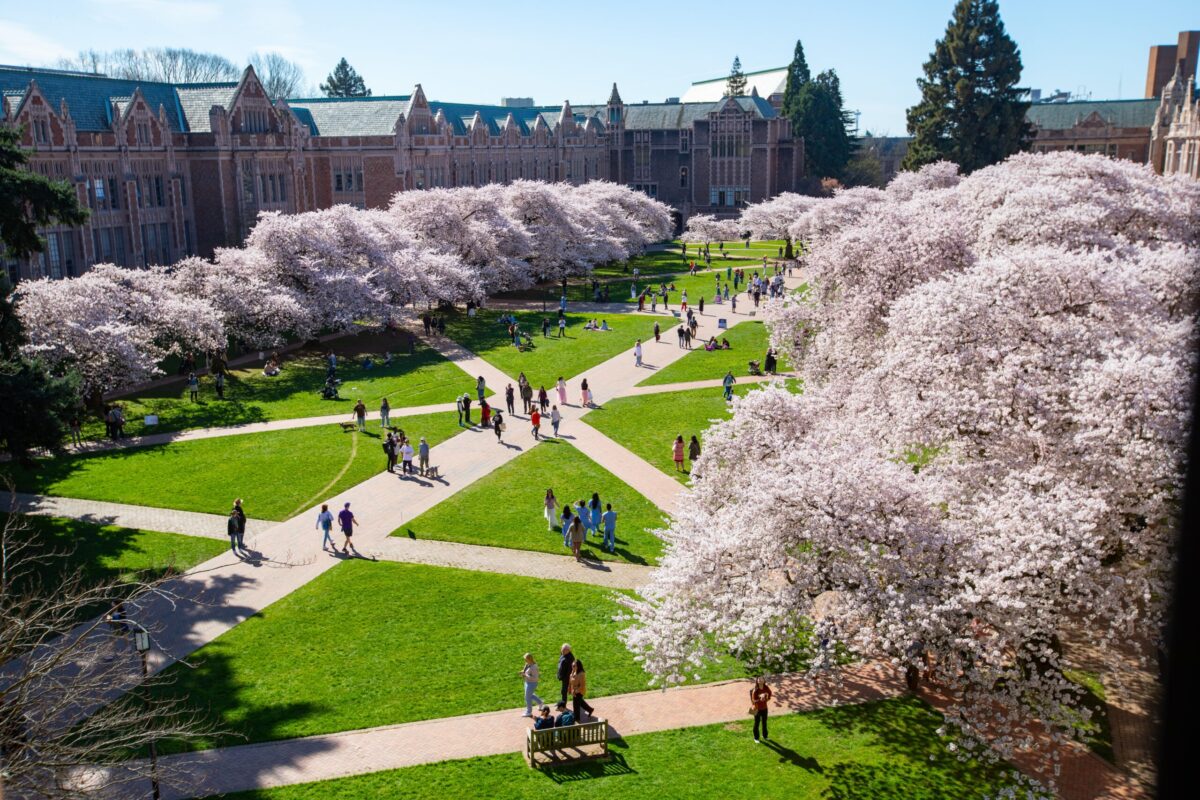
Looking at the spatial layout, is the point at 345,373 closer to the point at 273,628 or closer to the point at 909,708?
the point at 273,628

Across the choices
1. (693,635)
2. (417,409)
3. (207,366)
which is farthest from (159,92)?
(693,635)

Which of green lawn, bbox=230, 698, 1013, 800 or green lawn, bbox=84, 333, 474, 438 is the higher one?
green lawn, bbox=84, 333, 474, 438

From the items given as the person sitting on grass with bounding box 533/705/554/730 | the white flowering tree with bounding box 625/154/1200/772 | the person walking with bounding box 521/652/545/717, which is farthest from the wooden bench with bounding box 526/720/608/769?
the white flowering tree with bounding box 625/154/1200/772

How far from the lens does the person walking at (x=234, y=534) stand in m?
25.2

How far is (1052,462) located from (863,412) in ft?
17.1

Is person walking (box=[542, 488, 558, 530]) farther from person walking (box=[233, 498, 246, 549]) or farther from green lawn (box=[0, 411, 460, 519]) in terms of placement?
person walking (box=[233, 498, 246, 549])

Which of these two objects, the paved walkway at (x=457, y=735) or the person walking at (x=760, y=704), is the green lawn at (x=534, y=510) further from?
the person walking at (x=760, y=704)

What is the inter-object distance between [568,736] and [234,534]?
12.8m

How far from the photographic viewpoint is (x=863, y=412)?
845 inches

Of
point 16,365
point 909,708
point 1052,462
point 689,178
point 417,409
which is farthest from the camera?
point 689,178

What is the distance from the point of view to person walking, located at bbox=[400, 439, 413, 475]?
31609 millimetres

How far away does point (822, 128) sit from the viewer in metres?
113

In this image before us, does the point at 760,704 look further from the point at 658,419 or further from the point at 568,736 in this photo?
the point at 658,419

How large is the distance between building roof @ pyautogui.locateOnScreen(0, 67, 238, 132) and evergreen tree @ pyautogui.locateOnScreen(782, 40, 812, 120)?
228 feet
